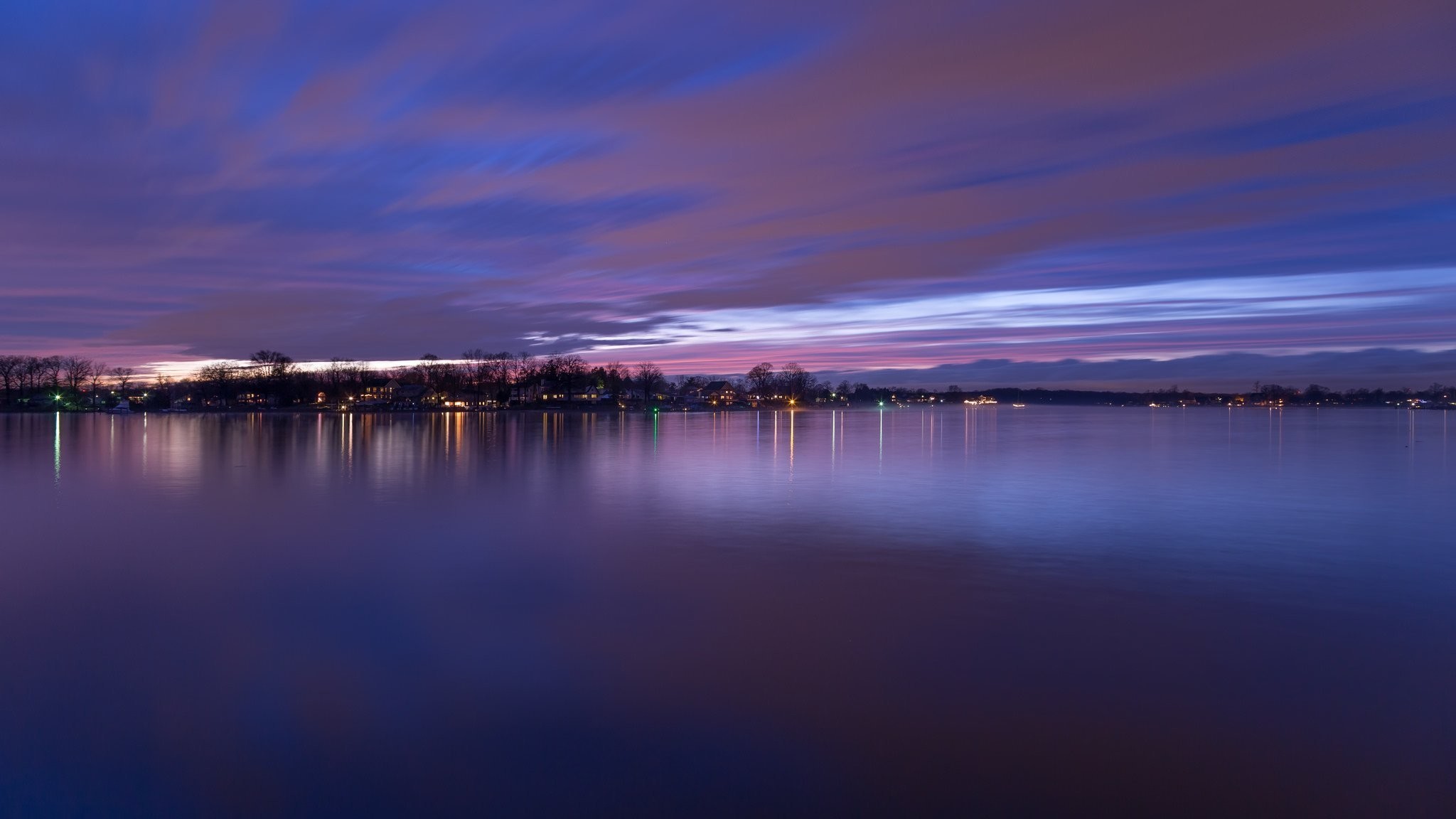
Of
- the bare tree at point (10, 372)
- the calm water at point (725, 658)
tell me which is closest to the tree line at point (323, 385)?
the bare tree at point (10, 372)

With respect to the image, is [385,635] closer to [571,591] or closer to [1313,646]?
[571,591]

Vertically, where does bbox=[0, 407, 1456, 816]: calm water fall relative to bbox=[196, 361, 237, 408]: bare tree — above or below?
below

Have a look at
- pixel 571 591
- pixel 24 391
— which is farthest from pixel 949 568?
pixel 24 391

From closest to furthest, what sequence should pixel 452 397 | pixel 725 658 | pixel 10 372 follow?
pixel 725 658 < pixel 10 372 < pixel 452 397

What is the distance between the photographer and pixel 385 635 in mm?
7449

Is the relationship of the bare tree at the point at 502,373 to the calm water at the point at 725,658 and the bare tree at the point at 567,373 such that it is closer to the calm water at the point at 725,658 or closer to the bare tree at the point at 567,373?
the bare tree at the point at 567,373

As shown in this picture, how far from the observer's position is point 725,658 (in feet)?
22.6

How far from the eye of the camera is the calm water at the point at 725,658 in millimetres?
4898

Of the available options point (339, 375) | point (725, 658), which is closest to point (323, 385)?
point (339, 375)

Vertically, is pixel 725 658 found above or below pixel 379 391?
below

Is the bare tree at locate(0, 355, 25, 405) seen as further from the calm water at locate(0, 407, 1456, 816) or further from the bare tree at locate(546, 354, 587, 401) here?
the calm water at locate(0, 407, 1456, 816)

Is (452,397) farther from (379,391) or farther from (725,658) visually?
(725,658)

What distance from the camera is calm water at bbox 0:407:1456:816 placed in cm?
490

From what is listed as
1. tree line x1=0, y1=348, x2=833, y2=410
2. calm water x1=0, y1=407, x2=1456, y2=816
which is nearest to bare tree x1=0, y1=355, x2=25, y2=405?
tree line x1=0, y1=348, x2=833, y2=410
